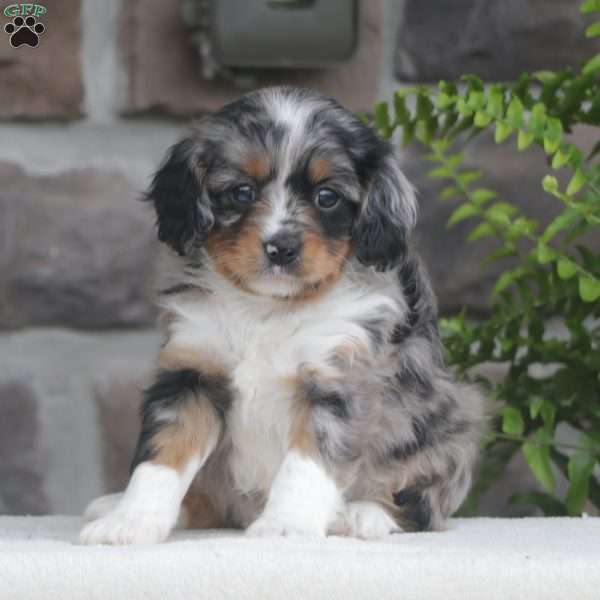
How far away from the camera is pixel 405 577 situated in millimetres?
2127

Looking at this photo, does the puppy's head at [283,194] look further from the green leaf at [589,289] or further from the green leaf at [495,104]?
the green leaf at [589,289]

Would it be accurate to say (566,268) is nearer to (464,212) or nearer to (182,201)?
(464,212)

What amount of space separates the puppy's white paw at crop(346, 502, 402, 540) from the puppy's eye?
2.08ft

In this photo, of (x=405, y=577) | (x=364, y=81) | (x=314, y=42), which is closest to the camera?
(x=405, y=577)

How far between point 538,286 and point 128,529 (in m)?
1.33

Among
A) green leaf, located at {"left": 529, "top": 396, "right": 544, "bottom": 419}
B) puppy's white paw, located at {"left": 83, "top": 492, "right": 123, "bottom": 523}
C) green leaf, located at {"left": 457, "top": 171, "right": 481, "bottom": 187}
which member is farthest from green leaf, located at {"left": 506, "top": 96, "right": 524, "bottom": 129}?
puppy's white paw, located at {"left": 83, "top": 492, "right": 123, "bottom": 523}

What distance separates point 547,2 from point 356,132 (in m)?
1.08

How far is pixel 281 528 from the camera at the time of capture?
2.49 meters

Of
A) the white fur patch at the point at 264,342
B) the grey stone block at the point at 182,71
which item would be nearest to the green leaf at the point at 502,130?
the white fur patch at the point at 264,342

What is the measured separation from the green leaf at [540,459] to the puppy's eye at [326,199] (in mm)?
816

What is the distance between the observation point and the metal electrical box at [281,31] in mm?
3279

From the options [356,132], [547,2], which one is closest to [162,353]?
[356,132]

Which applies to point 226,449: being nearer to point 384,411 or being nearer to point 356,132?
point 384,411

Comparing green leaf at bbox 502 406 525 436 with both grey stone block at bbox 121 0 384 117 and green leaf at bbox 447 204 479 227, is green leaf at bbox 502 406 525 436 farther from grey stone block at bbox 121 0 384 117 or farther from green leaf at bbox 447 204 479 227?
grey stone block at bbox 121 0 384 117
